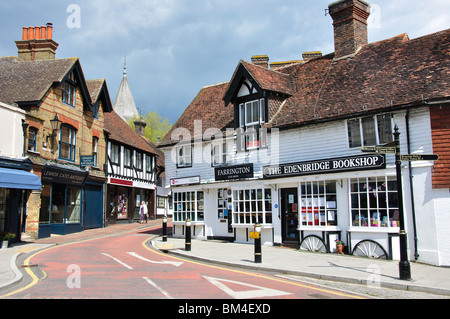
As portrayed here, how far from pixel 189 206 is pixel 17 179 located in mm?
8079

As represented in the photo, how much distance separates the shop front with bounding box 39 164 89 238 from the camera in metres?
20.2

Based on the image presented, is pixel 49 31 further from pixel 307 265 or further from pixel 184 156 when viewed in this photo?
pixel 307 265

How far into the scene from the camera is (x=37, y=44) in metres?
24.6

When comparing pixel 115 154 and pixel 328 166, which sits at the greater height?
pixel 115 154

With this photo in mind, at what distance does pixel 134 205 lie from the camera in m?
32.4

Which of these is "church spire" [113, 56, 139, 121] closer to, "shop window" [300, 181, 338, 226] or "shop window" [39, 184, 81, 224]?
"shop window" [39, 184, 81, 224]

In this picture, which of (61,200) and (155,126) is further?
(155,126)

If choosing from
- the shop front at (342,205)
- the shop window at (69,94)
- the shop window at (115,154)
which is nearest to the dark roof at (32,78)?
the shop window at (69,94)

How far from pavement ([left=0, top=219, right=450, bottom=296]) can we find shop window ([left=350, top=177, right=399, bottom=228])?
1.31 metres

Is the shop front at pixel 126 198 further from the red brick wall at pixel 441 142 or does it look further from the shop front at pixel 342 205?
the red brick wall at pixel 441 142

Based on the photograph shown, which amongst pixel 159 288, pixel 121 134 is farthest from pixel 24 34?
pixel 159 288

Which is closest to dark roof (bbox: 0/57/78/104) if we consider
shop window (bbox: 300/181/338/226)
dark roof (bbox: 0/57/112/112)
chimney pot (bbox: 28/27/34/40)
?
dark roof (bbox: 0/57/112/112)
